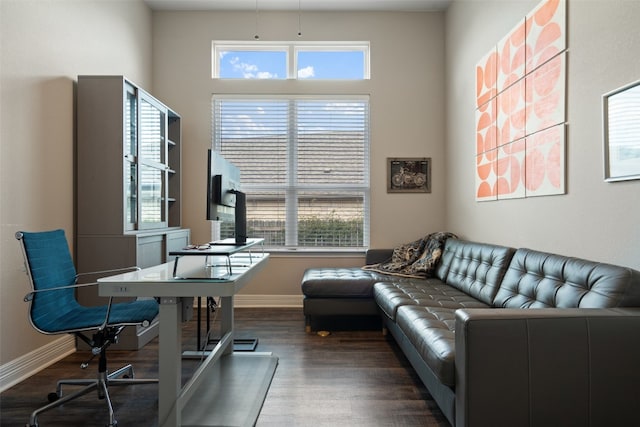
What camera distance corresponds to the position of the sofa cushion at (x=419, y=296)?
2.70m

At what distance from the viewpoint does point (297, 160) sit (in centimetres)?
460

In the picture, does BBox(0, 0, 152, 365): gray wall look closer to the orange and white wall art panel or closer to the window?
the window

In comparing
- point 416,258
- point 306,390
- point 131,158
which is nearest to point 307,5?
point 131,158

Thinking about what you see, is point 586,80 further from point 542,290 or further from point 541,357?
point 541,357

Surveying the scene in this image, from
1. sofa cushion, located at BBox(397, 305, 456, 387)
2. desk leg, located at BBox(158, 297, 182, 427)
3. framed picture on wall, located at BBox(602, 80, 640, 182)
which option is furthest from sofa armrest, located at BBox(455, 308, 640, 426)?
desk leg, located at BBox(158, 297, 182, 427)

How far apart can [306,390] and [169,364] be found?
0.95m

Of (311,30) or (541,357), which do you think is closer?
(541,357)

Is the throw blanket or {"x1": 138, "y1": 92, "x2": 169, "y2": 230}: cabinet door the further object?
the throw blanket

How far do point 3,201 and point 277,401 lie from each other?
2.14 m

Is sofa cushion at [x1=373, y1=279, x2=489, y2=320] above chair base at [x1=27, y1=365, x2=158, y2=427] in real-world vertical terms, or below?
above

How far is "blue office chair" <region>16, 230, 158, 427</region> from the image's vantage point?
204 cm

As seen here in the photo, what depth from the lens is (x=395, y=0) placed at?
4.29 m

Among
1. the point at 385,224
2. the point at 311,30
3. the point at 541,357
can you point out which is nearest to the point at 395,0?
the point at 311,30

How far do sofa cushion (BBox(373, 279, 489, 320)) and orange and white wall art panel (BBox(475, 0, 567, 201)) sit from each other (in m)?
0.89
